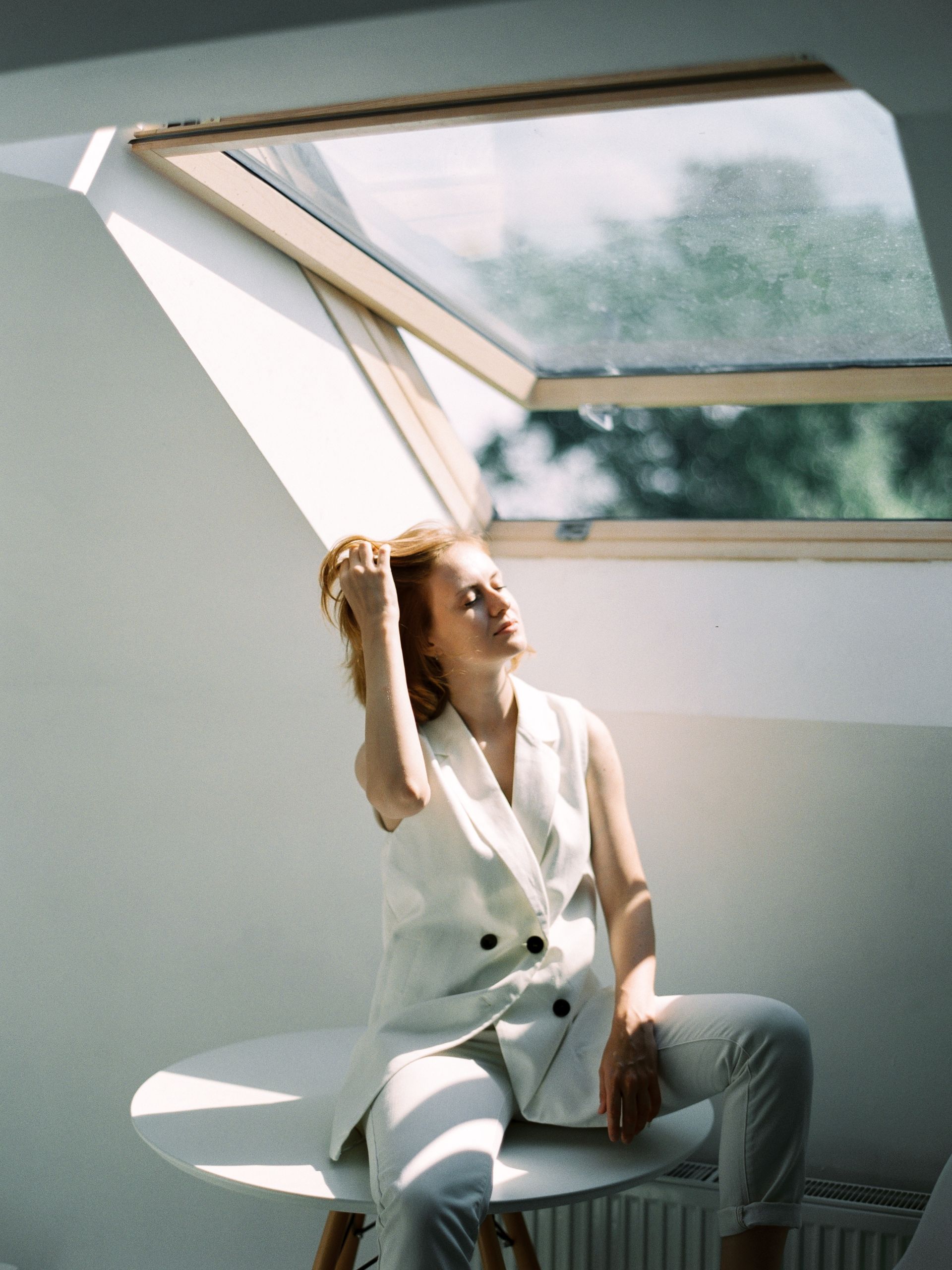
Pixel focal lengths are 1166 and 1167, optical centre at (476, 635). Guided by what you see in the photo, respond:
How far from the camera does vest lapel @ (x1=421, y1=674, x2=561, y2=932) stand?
177 centimetres

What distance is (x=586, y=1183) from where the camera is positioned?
1.46 meters

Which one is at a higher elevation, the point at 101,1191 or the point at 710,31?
the point at 710,31

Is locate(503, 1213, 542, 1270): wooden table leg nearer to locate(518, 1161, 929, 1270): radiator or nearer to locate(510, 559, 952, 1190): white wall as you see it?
locate(518, 1161, 929, 1270): radiator

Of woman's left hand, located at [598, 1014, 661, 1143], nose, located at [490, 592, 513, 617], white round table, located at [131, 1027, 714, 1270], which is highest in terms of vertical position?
nose, located at [490, 592, 513, 617]

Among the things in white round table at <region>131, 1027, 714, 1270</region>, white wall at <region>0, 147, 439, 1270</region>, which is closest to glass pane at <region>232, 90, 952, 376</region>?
white wall at <region>0, 147, 439, 1270</region>

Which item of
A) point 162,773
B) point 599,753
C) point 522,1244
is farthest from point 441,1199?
point 162,773

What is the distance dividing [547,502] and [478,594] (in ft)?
2.23

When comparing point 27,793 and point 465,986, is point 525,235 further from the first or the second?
point 27,793

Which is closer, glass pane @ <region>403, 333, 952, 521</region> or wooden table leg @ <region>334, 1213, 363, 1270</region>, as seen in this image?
wooden table leg @ <region>334, 1213, 363, 1270</region>

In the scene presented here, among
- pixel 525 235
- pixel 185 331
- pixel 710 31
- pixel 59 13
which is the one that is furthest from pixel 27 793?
pixel 710 31

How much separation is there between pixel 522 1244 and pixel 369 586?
105 cm

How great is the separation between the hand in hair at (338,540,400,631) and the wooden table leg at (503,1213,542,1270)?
3.11 feet

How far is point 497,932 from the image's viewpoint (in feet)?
5.78

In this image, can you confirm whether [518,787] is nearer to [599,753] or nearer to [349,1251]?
[599,753]
